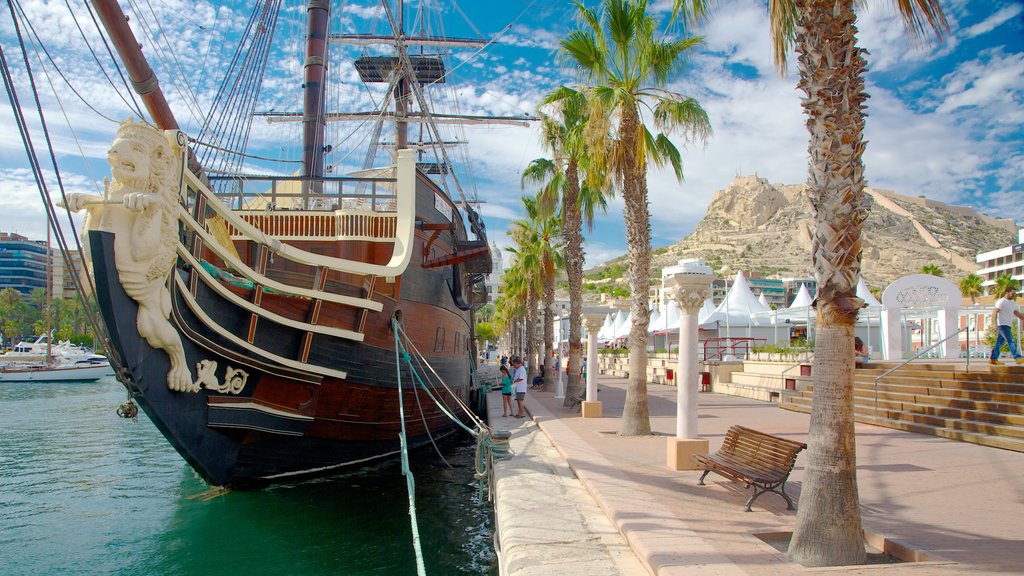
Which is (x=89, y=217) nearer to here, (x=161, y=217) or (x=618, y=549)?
(x=161, y=217)

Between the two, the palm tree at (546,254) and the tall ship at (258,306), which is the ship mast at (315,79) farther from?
the palm tree at (546,254)

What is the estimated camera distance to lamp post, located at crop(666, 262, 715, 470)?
8.24 metres

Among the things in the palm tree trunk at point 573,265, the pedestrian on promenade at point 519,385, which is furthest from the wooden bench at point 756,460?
the palm tree trunk at point 573,265

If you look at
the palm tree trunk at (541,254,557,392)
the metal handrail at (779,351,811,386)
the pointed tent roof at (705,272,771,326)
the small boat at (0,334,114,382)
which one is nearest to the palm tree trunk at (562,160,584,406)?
the palm tree trunk at (541,254,557,392)

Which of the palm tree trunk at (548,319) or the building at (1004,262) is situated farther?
the building at (1004,262)

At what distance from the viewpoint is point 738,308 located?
29234 mm

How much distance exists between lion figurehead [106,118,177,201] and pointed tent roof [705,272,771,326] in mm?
24542

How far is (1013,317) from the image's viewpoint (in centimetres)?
1227

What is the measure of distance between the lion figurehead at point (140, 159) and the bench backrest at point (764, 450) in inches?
269

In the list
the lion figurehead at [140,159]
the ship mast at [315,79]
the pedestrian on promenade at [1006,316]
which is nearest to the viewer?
the lion figurehead at [140,159]

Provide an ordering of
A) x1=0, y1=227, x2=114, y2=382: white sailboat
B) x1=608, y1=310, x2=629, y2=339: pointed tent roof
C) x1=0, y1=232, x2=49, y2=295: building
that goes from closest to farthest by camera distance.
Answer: x1=0, y1=227, x2=114, y2=382: white sailboat < x1=608, y1=310, x2=629, y2=339: pointed tent roof < x1=0, y1=232, x2=49, y2=295: building

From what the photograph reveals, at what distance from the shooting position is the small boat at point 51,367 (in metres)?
46.9

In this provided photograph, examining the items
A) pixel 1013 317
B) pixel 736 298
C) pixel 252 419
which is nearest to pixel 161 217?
pixel 252 419

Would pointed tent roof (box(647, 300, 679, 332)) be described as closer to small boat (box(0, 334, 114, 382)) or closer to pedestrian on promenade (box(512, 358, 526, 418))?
pedestrian on promenade (box(512, 358, 526, 418))
